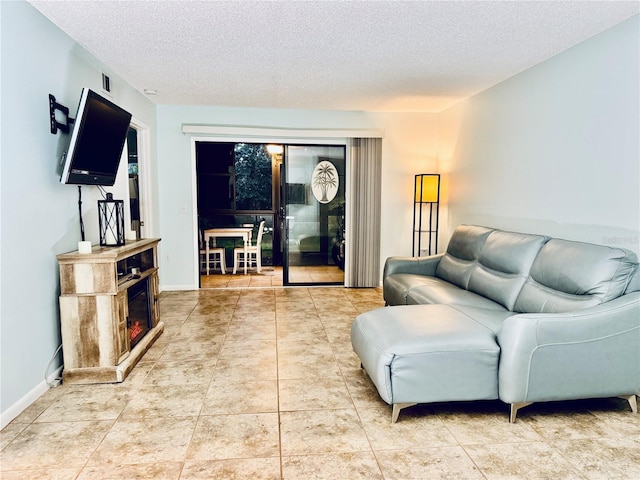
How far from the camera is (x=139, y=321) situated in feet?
10.7

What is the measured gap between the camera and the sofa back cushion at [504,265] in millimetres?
3021

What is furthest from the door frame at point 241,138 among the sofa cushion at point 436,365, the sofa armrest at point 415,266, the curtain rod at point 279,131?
the sofa cushion at point 436,365

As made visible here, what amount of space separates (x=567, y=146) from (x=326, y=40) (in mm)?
1983

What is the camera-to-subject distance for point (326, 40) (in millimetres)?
2932

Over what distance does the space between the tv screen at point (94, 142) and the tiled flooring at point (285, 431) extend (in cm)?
139

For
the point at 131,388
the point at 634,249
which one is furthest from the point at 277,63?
the point at 634,249

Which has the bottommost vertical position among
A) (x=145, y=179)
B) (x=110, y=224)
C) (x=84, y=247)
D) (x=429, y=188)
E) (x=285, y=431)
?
(x=285, y=431)

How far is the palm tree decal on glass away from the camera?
5590 millimetres

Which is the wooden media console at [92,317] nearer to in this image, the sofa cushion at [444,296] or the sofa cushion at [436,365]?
the sofa cushion at [436,365]

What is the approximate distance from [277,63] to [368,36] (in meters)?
0.92

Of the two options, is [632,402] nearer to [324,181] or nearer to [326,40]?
[326,40]

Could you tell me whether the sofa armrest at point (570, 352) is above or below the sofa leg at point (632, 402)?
above

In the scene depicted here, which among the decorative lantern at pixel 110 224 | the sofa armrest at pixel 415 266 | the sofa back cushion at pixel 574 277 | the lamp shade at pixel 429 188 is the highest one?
the lamp shade at pixel 429 188

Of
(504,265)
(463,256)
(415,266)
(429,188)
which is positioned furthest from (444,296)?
(429,188)
